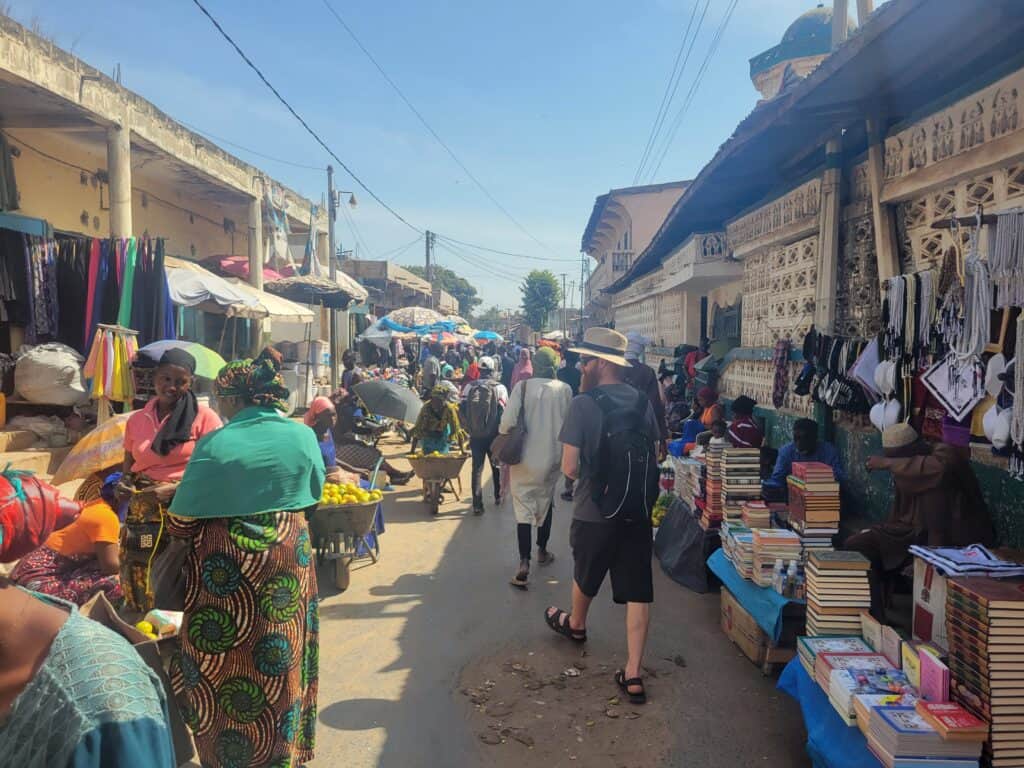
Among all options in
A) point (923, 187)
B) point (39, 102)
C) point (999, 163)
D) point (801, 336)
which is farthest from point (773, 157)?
point (39, 102)

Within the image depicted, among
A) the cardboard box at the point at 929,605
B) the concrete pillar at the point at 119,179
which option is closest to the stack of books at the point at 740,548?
the cardboard box at the point at 929,605

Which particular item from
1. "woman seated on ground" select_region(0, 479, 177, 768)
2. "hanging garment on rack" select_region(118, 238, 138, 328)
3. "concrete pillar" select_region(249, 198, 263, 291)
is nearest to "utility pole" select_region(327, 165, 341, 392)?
"concrete pillar" select_region(249, 198, 263, 291)

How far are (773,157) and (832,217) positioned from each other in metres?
1.23

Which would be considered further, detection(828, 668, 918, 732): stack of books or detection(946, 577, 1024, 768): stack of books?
detection(828, 668, 918, 732): stack of books

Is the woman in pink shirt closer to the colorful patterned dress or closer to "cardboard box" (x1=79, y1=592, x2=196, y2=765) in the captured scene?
"cardboard box" (x1=79, y1=592, x2=196, y2=765)

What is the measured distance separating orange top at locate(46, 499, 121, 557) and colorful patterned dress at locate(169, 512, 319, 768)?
1552mm

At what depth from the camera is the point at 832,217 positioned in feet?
19.2

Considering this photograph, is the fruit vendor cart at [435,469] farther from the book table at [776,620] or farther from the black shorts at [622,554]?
the book table at [776,620]

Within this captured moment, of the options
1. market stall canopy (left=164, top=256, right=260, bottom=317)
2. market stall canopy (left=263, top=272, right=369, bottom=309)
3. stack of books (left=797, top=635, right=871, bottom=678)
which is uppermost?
market stall canopy (left=263, top=272, right=369, bottom=309)

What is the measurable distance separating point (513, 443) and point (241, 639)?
309cm

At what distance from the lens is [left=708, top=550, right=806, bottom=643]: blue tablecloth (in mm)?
4051

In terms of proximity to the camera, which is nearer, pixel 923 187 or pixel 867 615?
pixel 867 615

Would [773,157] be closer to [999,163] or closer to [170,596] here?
[999,163]

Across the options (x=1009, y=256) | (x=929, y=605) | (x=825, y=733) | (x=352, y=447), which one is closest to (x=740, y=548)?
(x=929, y=605)
